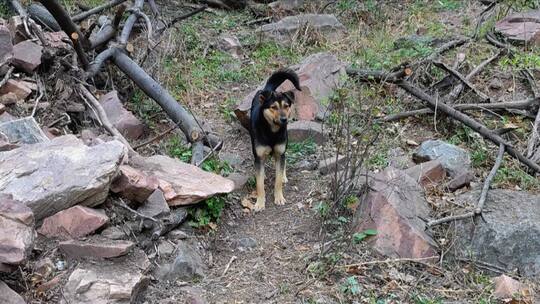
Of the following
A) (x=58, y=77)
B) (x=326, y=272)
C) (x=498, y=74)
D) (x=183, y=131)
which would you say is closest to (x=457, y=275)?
(x=326, y=272)

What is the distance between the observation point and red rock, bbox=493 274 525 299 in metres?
4.58

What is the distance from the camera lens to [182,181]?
523cm

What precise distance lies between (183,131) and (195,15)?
172 inches

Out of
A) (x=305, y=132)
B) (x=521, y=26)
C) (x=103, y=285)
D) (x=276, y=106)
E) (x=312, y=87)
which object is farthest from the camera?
(x=521, y=26)

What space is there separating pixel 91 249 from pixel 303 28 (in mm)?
6130

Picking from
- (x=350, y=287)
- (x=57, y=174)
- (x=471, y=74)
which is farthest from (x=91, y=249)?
(x=471, y=74)

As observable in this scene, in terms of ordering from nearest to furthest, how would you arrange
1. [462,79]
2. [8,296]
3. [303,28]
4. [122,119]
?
1. [8,296]
2. [122,119]
3. [462,79]
4. [303,28]

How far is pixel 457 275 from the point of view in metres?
4.84

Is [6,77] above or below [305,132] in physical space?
above

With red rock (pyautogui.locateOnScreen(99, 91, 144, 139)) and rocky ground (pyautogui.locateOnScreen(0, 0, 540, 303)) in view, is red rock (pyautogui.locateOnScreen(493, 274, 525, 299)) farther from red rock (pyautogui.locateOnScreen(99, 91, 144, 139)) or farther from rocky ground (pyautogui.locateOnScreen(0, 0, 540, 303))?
red rock (pyautogui.locateOnScreen(99, 91, 144, 139))

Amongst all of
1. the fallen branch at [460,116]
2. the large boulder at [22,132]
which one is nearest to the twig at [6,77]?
the large boulder at [22,132]

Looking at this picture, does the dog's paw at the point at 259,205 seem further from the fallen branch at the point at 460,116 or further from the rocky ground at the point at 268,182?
the fallen branch at the point at 460,116

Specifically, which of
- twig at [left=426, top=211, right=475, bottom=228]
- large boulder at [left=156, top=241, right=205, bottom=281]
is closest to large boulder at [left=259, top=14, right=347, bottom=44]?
twig at [left=426, top=211, right=475, bottom=228]

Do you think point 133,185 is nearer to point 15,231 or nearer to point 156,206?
point 156,206
